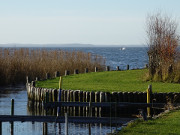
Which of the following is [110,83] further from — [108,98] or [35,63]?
[35,63]

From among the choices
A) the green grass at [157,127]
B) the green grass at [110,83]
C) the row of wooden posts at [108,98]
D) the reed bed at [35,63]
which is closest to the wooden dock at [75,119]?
the green grass at [157,127]

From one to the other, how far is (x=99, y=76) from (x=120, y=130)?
19.0 metres

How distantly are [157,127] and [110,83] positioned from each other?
1492 cm

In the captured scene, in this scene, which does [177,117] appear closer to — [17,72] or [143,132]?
[143,132]

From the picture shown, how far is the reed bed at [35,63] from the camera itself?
38347 millimetres

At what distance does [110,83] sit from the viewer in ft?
100

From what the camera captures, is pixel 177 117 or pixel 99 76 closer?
pixel 177 117

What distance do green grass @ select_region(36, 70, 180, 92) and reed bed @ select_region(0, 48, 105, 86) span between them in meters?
5.06

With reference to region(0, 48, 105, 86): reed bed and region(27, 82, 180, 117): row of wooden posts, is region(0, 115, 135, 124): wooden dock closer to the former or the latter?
region(27, 82, 180, 117): row of wooden posts

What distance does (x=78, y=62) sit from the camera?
4159 centimetres

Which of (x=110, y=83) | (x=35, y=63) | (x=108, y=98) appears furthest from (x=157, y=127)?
(x=35, y=63)

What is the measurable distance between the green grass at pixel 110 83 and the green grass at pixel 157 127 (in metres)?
9.20

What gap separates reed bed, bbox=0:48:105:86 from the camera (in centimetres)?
3835

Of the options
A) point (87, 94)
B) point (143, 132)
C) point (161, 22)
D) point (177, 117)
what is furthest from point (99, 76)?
point (143, 132)
